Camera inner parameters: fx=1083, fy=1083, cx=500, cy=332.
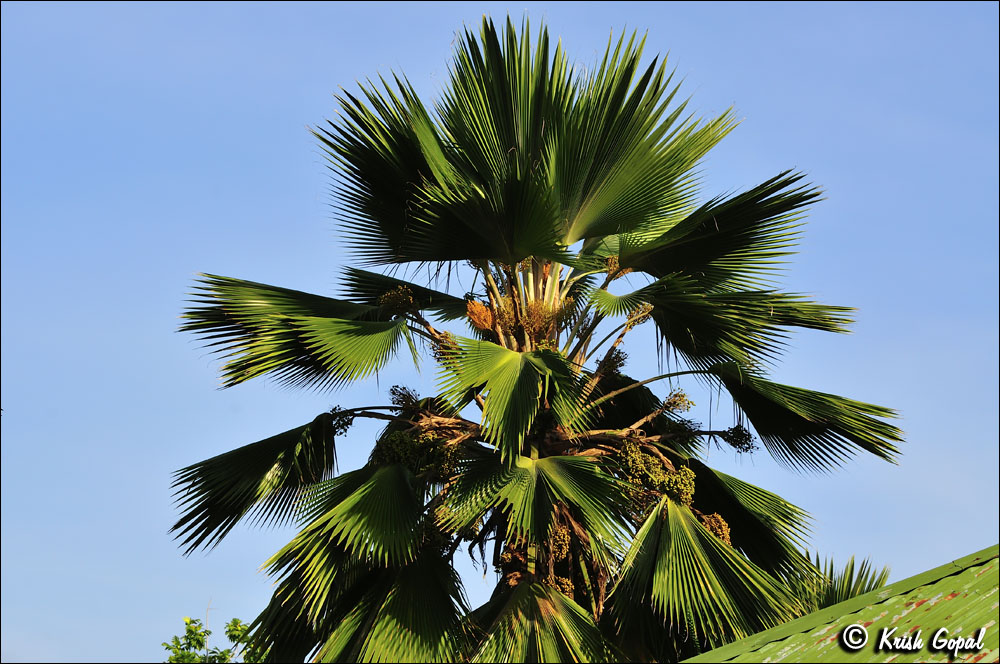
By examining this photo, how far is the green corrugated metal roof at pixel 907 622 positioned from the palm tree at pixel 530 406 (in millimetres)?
956

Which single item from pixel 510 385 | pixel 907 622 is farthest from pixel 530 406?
pixel 907 622

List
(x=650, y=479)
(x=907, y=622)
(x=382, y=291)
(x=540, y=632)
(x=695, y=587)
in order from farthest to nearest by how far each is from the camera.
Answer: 1. (x=382, y=291)
2. (x=650, y=479)
3. (x=695, y=587)
4. (x=540, y=632)
5. (x=907, y=622)

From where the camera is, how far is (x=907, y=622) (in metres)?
6.12

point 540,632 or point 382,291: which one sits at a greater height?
point 382,291

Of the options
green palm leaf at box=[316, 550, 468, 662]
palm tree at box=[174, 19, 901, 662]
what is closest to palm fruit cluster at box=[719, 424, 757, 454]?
palm tree at box=[174, 19, 901, 662]

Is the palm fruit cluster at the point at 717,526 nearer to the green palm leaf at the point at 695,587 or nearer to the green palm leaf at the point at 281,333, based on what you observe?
the green palm leaf at the point at 695,587

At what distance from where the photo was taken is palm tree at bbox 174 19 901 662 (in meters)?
7.29

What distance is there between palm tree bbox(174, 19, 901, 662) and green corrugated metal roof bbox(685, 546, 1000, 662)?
96 cm

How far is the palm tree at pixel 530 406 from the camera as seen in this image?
7289 millimetres

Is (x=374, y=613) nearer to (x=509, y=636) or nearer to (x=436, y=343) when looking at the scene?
(x=509, y=636)

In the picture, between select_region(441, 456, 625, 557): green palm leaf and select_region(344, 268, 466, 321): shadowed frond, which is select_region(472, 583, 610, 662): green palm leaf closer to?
select_region(441, 456, 625, 557): green palm leaf

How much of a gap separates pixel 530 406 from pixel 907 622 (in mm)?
2613

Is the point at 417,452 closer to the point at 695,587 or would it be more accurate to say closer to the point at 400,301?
the point at 400,301

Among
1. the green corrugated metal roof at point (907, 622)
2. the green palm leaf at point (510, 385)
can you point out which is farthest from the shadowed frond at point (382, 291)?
the green corrugated metal roof at point (907, 622)
